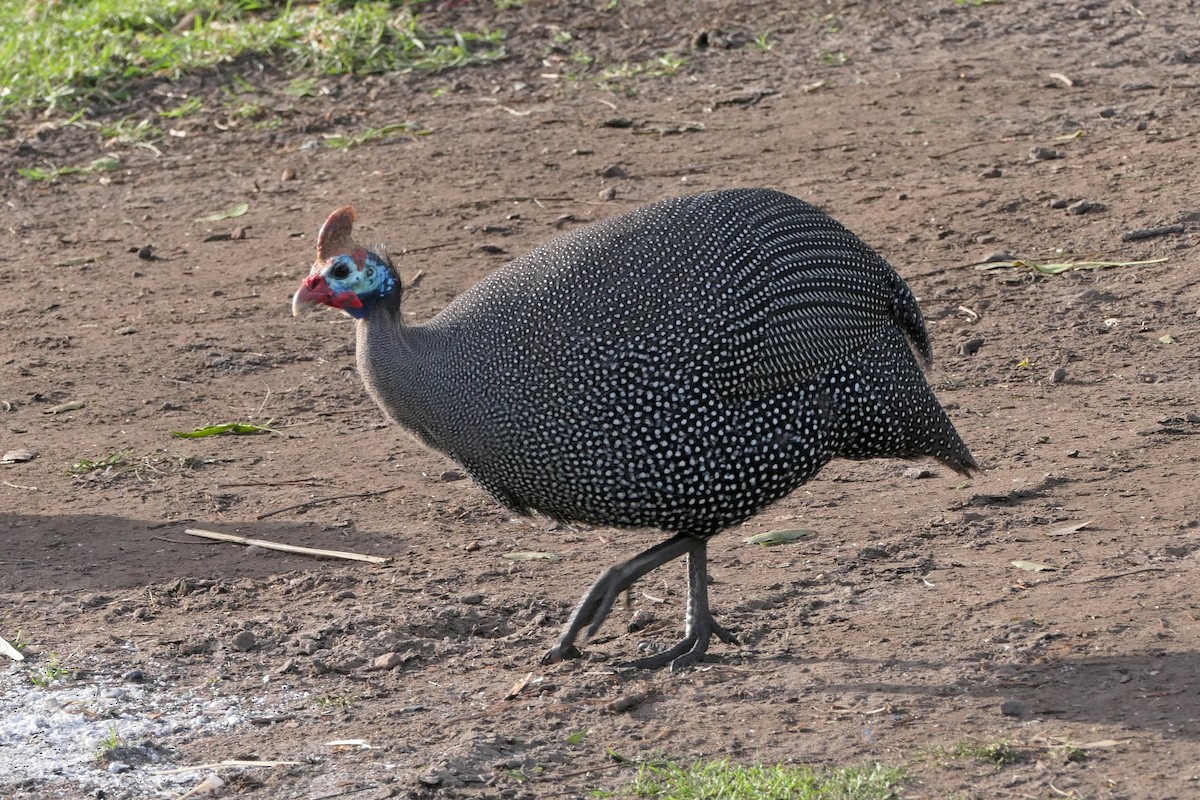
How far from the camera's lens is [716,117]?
8.77m

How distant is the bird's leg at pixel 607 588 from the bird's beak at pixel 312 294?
1055mm

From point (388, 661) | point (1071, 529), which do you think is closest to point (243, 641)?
point (388, 661)

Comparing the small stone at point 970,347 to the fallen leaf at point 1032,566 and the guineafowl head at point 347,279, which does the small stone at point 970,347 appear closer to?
the fallen leaf at point 1032,566

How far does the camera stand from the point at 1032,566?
4609mm

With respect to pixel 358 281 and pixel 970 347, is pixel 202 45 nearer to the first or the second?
pixel 970 347

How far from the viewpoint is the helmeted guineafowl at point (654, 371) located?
400cm

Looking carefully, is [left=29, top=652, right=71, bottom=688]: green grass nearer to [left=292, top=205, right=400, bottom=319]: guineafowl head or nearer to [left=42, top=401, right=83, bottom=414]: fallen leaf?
[left=292, top=205, right=400, bottom=319]: guineafowl head

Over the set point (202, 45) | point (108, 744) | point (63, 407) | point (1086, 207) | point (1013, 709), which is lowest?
point (1013, 709)

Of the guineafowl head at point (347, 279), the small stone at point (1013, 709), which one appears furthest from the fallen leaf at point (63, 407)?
the small stone at point (1013, 709)

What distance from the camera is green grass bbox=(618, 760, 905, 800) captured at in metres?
3.42

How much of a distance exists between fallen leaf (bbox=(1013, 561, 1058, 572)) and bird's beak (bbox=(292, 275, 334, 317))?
212cm

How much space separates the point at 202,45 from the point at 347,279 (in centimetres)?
625

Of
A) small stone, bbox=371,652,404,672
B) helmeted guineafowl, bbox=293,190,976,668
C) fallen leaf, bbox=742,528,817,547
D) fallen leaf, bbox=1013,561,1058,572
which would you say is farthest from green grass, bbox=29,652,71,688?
fallen leaf, bbox=1013,561,1058,572

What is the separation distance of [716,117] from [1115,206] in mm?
2426
